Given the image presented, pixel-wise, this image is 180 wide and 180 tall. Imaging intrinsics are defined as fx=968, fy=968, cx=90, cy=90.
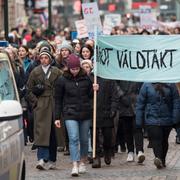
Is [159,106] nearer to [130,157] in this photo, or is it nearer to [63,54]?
[130,157]

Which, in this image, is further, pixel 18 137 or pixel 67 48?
pixel 67 48

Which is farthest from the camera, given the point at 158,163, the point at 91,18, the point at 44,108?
the point at 91,18

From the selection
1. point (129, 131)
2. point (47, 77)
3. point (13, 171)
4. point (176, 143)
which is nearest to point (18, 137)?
point (13, 171)

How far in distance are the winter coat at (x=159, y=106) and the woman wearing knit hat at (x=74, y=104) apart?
76cm

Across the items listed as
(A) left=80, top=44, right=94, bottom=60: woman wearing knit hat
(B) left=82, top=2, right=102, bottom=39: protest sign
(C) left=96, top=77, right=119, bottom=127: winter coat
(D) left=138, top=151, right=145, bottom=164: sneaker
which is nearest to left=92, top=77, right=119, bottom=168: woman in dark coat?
(C) left=96, top=77, right=119, bottom=127: winter coat

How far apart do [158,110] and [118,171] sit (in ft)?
3.76

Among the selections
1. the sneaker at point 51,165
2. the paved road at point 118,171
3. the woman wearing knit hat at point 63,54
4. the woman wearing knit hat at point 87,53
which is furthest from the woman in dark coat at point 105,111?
the woman wearing knit hat at point 63,54

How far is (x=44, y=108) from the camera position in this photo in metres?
14.6

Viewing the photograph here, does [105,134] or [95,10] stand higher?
[95,10]

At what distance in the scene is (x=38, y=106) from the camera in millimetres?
14594

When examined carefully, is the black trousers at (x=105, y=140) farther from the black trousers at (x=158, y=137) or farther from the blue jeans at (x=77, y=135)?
the black trousers at (x=158, y=137)

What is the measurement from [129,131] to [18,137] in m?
5.89

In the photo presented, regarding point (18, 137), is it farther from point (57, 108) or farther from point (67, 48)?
point (67, 48)

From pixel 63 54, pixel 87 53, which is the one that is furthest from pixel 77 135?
pixel 63 54
